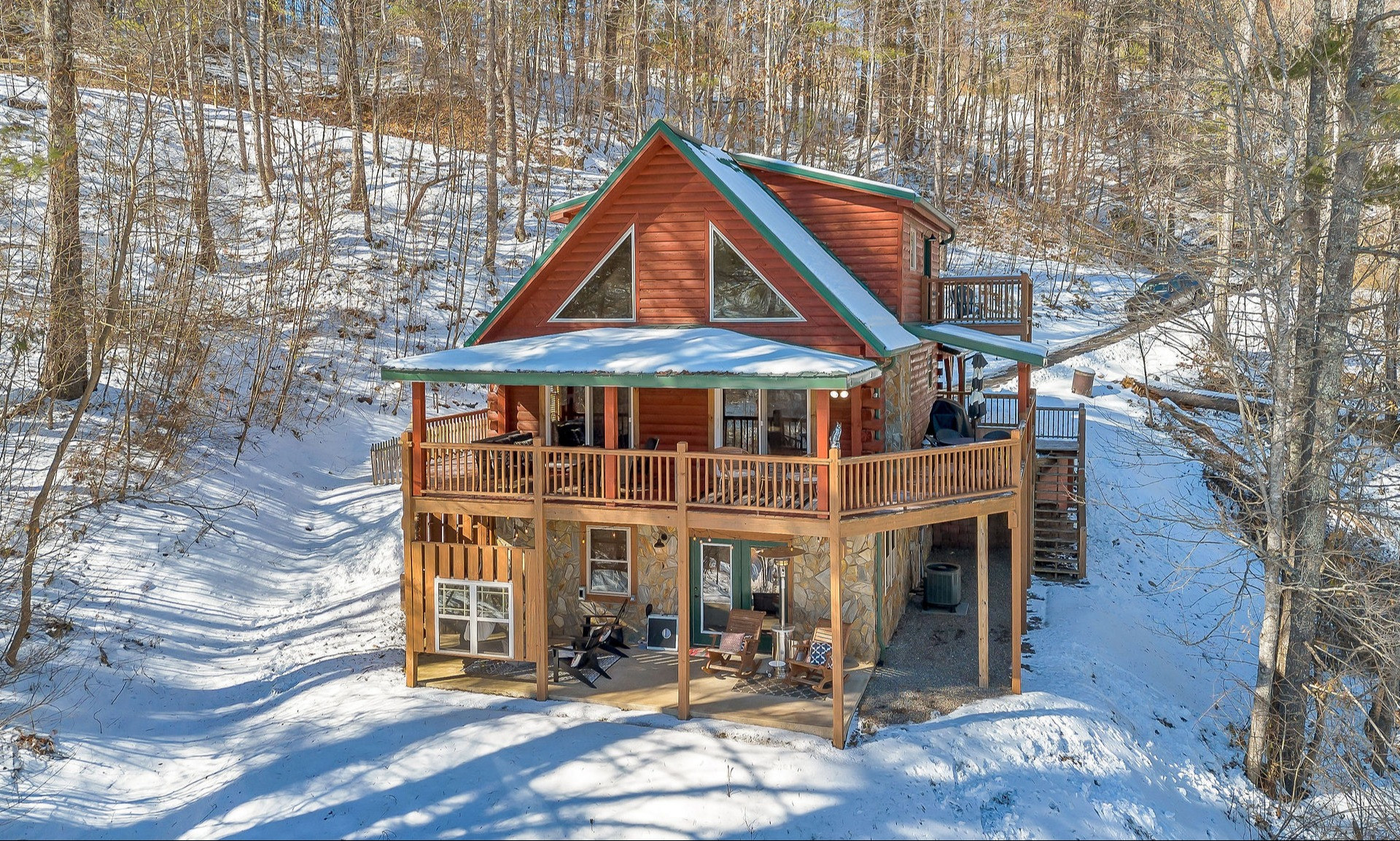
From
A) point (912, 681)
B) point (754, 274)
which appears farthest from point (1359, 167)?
point (912, 681)

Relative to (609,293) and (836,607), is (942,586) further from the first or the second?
(609,293)

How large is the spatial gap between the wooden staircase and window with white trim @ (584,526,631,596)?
9.23m

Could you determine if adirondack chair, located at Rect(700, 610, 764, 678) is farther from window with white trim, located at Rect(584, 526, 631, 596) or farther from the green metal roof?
the green metal roof

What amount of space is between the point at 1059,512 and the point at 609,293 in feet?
38.1

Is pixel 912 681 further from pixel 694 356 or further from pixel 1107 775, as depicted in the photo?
pixel 694 356

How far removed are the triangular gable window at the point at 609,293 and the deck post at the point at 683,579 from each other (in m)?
4.47

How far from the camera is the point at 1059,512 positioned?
64.4ft

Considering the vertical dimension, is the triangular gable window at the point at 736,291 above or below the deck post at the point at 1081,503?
above

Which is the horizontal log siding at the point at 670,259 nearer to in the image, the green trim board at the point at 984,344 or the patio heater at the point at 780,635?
the green trim board at the point at 984,344

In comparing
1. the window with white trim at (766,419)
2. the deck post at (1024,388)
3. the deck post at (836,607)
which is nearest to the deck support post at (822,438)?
the deck post at (836,607)

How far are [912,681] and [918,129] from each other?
4186 cm

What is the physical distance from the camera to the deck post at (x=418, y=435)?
45.4 ft

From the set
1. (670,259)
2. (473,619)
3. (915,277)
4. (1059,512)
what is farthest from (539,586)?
(1059,512)

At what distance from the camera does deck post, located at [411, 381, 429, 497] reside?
45.4ft
